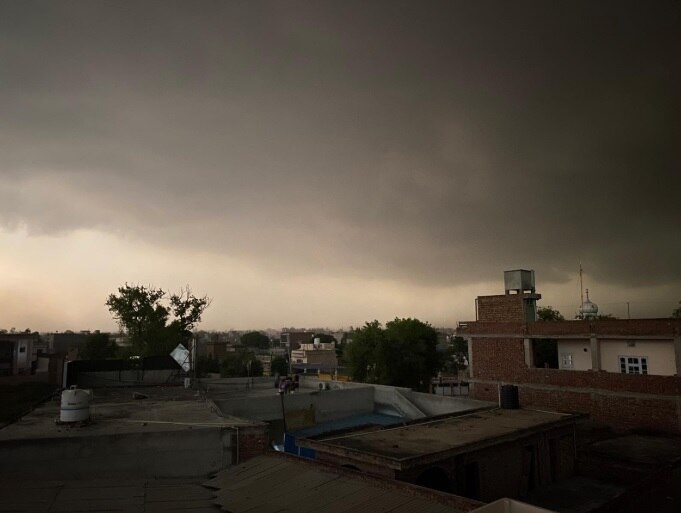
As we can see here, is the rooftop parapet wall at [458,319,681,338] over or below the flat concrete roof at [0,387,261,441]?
over

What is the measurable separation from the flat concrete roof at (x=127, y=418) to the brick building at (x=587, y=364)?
18.3 meters

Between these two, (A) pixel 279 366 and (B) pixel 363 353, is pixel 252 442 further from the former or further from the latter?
(A) pixel 279 366

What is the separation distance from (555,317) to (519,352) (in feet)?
95.0

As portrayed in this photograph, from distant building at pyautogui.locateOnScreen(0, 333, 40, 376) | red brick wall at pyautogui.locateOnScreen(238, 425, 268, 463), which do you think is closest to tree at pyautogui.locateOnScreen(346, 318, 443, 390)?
red brick wall at pyautogui.locateOnScreen(238, 425, 268, 463)

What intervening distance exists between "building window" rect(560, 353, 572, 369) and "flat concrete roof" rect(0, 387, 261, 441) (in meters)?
21.9

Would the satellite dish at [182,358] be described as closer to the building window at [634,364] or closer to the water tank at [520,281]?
the water tank at [520,281]

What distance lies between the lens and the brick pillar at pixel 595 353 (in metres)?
25.9

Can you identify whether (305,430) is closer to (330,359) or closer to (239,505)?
(239,505)

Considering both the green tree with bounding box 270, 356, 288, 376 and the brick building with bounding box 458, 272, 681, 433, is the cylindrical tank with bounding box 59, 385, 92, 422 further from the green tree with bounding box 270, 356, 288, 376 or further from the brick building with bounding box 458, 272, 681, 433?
the green tree with bounding box 270, 356, 288, 376

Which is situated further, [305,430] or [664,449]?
[305,430]

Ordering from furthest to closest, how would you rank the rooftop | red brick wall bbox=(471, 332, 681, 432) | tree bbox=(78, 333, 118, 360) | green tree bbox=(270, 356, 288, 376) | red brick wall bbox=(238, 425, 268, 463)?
green tree bbox=(270, 356, 288, 376) → tree bbox=(78, 333, 118, 360) → red brick wall bbox=(471, 332, 681, 432) → red brick wall bbox=(238, 425, 268, 463) → the rooftop

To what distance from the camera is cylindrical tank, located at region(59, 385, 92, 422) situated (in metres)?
14.2

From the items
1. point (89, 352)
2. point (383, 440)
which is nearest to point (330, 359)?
point (89, 352)

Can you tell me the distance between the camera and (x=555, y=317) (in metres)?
54.4
